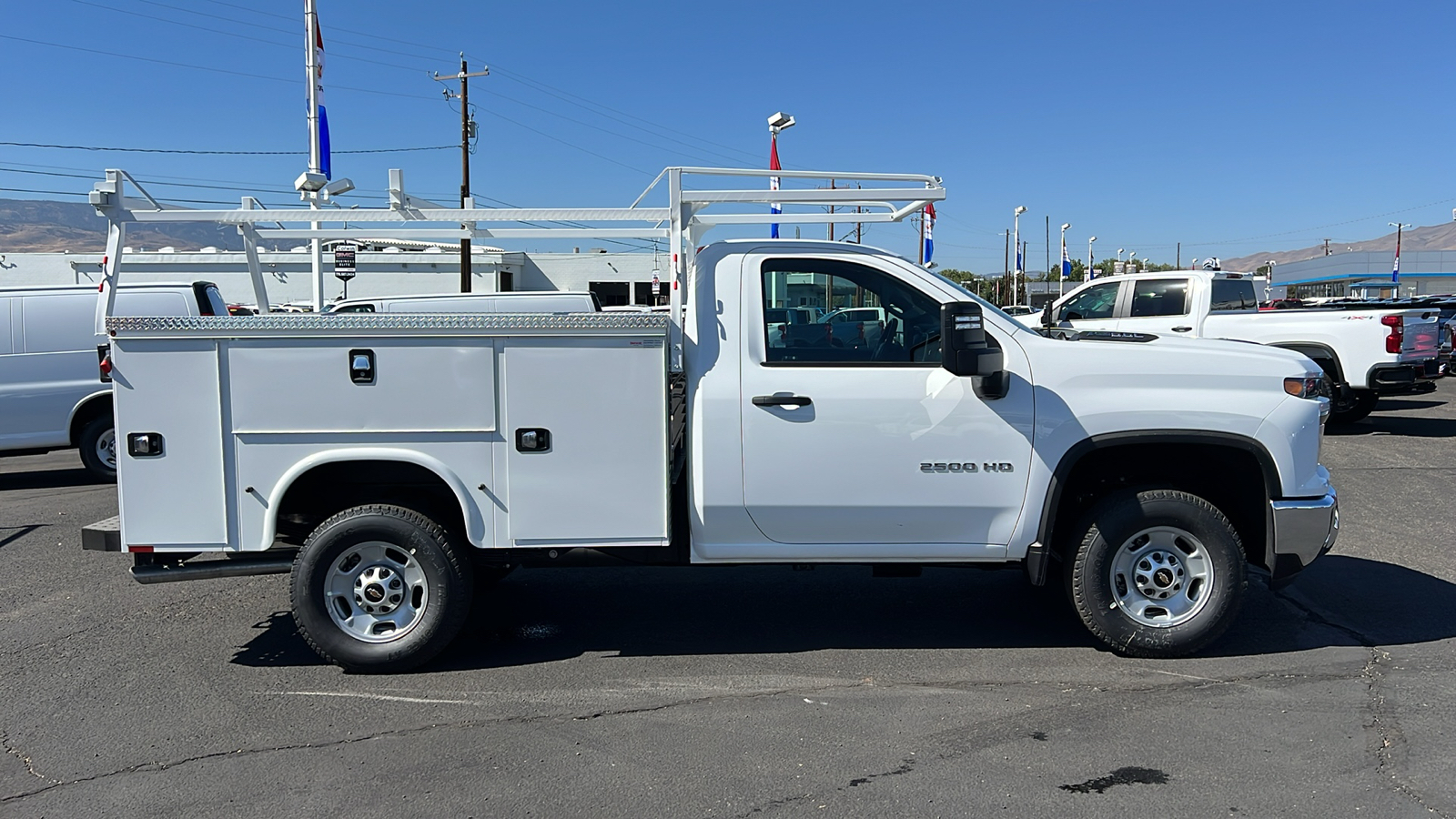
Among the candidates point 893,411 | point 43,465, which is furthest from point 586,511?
point 43,465

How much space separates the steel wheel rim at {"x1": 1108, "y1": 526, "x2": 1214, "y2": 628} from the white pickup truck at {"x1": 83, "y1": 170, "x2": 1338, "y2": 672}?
0.04 feet

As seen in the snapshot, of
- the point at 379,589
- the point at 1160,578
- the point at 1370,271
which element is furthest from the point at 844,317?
the point at 1370,271

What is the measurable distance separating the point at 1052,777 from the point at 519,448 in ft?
8.79

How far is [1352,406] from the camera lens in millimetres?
13734

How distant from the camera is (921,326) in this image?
4.89 meters

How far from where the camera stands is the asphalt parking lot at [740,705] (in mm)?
3727

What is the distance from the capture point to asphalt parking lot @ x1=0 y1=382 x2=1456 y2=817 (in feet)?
12.2

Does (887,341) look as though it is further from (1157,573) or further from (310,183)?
(310,183)

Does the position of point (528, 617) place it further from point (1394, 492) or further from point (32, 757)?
point (1394, 492)

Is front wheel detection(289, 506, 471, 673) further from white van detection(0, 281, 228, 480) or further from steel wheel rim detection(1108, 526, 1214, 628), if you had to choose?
white van detection(0, 281, 228, 480)

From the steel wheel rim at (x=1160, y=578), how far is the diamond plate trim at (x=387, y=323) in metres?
2.53

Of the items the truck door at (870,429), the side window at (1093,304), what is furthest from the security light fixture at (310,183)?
the side window at (1093,304)

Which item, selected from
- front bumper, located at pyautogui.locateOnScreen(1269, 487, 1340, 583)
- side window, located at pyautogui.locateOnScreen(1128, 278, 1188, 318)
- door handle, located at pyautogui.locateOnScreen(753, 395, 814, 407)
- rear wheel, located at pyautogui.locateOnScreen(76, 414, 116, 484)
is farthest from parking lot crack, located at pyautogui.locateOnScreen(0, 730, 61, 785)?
side window, located at pyautogui.locateOnScreen(1128, 278, 1188, 318)

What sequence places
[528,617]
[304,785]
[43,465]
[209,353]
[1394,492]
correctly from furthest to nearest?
[43,465], [1394,492], [528,617], [209,353], [304,785]
